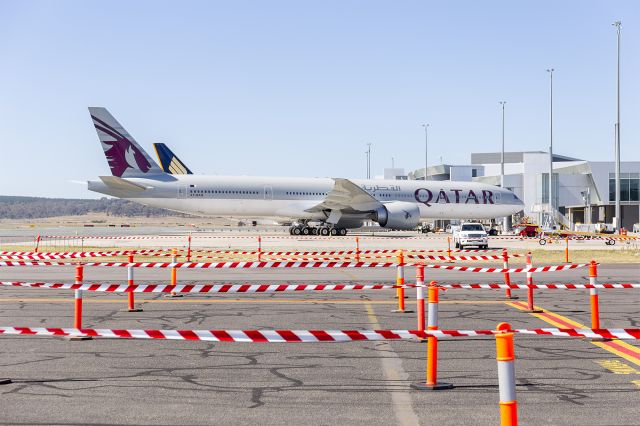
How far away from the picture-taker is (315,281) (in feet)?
73.9

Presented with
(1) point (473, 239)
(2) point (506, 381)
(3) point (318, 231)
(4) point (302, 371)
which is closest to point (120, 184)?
(3) point (318, 231)

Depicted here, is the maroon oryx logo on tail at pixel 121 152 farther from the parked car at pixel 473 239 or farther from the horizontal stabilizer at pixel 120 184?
the parked car at pixel 473 239

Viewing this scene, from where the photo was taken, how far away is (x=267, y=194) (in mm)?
55094

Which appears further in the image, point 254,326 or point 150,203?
point 150,203

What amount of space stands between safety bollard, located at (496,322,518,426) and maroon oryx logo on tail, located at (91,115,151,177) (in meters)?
50.4

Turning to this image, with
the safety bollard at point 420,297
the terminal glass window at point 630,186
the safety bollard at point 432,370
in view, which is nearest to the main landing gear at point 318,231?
the terminal glass window at point 630,186

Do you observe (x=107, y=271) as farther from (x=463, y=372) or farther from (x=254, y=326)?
(x=463, y=372)

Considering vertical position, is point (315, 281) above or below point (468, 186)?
below

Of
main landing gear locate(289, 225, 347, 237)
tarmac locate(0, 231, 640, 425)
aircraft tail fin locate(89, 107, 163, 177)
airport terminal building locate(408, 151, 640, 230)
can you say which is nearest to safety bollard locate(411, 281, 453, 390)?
tarmac locate(0, 231, 640, 425)

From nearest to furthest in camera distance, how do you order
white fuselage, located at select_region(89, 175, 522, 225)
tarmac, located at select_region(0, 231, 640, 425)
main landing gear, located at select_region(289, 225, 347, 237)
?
tarmac, located at select_region(0, 231, 640, 425), white fuselage, located at select_region(89, 175, 522, 225), main landing gear, located at select_region(289, 225, 347, 237)

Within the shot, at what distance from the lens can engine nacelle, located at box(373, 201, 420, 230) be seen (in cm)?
5294

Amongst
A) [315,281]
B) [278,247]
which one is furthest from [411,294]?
[278,247]

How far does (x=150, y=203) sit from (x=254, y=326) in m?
41.5

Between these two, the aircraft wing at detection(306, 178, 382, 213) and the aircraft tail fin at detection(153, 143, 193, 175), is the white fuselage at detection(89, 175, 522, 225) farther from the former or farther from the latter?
the aircraft tail fin at detection(153, 143, 193, 175)
